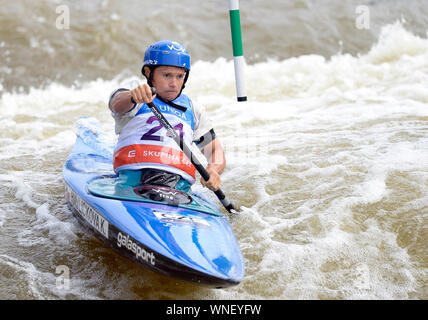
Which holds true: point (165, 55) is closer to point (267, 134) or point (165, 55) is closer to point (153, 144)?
point (153, 144)

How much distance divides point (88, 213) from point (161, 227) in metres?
0.62

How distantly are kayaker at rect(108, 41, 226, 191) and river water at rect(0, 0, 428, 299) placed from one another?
478 mm

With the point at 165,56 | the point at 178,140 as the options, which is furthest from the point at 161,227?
the point at 165,56

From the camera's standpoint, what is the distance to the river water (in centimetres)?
257

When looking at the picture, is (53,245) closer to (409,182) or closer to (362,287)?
(362,287)

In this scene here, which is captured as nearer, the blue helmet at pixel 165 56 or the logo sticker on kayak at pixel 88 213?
the logo sticker on kayak at pixel 88 213

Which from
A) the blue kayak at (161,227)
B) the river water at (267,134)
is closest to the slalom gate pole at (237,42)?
the river water at (267,134)

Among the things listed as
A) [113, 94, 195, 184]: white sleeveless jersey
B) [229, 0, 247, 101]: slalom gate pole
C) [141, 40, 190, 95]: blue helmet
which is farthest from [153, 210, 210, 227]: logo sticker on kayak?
[229, 0, 247, 101]: slalom gate pole

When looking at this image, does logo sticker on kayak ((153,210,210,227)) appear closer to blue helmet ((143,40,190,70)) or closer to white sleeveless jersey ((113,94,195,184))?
white sleeveless jersey ((113,94,195,184))

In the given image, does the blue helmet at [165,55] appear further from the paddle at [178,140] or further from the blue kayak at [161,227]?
the blue kayak at [161,227]

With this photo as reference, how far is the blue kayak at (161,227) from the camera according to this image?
2232 millimetres

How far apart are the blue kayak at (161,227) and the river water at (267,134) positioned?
190 mm

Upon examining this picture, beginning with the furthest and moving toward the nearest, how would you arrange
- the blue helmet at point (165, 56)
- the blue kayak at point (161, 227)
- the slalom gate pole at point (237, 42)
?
the slalom gate pole at point (237, 42)
the blue helmet at point (165, 56)
the blue kayak at point (161, 227)
